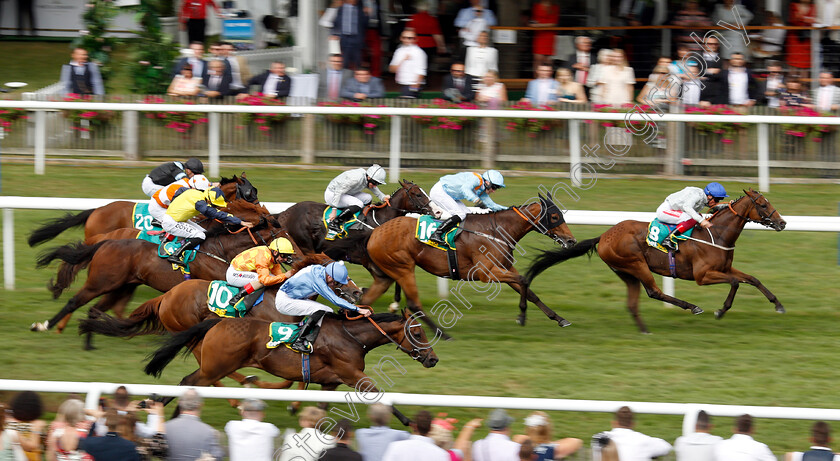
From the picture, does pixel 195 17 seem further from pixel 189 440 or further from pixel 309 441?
pixel 309 441

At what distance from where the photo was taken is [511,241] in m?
7.59

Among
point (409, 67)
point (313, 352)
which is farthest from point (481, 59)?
point (313, 352)

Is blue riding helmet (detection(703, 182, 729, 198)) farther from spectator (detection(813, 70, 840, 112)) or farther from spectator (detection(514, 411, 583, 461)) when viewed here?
spectator (detection(514, 411, 583, 461))

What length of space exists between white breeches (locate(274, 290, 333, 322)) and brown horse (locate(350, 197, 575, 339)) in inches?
64.4

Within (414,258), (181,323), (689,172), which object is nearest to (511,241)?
(414,258)

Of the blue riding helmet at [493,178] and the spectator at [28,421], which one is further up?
the blue riding helmet at [493,178]

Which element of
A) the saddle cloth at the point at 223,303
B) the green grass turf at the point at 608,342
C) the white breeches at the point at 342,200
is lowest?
the green grass turf at the point at 608,342

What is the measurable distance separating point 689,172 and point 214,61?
4.58m

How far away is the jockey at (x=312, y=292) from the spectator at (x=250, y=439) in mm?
1175

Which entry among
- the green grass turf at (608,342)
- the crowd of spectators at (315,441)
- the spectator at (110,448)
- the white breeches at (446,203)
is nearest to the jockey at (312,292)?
the green grass turf at (608,342)

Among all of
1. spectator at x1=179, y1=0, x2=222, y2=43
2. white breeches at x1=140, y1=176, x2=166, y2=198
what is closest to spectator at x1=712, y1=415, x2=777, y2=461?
white breeches at x1=140, y1=176, x2=166, y2=198

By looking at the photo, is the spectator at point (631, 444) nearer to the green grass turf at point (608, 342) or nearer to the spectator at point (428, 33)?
the green grass turf at point (608, 342)

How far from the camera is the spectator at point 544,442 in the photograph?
450 centimetres

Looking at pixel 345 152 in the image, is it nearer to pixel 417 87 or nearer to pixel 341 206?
pixel 417 87
